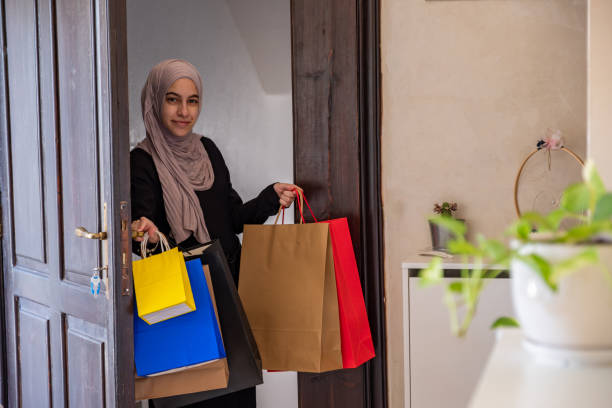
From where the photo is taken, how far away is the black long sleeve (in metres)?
2.09

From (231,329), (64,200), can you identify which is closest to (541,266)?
(231,329)

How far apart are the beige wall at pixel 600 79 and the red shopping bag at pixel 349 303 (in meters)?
0.88

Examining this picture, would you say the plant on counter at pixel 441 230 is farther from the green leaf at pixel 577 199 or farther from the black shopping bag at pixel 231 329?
the green leaf at pixel 577 199

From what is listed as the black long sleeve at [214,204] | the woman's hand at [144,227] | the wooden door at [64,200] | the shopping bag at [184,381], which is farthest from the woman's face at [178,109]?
the shopping bag at [184,381]

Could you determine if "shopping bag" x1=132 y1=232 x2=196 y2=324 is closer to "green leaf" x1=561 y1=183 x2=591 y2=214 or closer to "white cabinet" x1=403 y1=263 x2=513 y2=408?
"white cabinet" x1=403 y1=263 x2=513 y2=408

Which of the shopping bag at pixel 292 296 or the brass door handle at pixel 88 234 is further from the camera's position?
the shopping bag at pixel 292 296

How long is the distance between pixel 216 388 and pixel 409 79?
3.92 feet

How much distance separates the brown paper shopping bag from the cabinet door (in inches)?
9.6

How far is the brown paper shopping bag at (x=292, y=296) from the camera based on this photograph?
75.2 inches

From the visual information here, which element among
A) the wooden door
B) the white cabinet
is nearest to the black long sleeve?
the wooden door

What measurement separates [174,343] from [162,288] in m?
0.17

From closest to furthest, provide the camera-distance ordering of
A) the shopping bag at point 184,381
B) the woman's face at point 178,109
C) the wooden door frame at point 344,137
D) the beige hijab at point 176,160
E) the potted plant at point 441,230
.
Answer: the shopping bag at point 184,381 < the potted plant at point 441,230 < the wooden door frame at point 344,137 < the beige hijab at point 176,160 < the woman's face at point 178,109

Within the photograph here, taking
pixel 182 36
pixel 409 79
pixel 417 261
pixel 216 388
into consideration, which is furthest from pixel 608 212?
pixel 182 36

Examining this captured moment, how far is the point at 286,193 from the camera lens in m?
2.09
